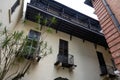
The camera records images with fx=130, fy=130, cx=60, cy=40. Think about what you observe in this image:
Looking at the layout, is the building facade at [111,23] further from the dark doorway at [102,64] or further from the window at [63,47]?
the dark doorway at [102,64]

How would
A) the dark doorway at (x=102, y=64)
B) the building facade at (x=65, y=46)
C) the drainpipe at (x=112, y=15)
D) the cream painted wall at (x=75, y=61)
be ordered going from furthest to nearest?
the dark doorway at (x=102, y=64)
the building facade at (x=65, y=46)
the cream painted wall at (x=75, y=61)
the drainpipe at (x=112, y=15)

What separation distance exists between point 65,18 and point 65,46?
2.34 m

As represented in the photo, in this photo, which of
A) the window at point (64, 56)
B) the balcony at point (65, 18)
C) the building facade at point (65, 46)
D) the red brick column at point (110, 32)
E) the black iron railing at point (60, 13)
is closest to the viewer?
the red brick column at point (110, 32)

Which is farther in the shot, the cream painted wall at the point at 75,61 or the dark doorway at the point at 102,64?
the dark doorway at the point at 102,64

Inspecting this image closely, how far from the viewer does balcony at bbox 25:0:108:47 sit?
9.98 metres

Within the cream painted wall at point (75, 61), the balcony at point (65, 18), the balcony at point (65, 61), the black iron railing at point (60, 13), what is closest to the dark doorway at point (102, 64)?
the cream painted wall at point (75, 61)

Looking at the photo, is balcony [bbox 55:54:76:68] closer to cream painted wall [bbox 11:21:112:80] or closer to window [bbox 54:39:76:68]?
window [bbox 54:39:76:68]

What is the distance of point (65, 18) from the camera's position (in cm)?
1082

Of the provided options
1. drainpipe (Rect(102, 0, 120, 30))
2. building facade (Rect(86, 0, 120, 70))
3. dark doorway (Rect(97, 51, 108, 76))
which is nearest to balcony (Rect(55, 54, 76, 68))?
dark doorway (Rect(97, 51, 108, 76))

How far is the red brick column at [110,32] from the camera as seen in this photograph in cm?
463

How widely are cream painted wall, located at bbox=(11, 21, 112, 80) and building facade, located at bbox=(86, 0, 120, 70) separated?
447 cm

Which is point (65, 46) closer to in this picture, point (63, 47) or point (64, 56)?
point (63, 47)

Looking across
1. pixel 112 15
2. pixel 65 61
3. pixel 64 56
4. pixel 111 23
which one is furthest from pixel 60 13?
pixel 111 23

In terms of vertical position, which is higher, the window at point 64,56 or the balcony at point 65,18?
the balcony at point 65,18
